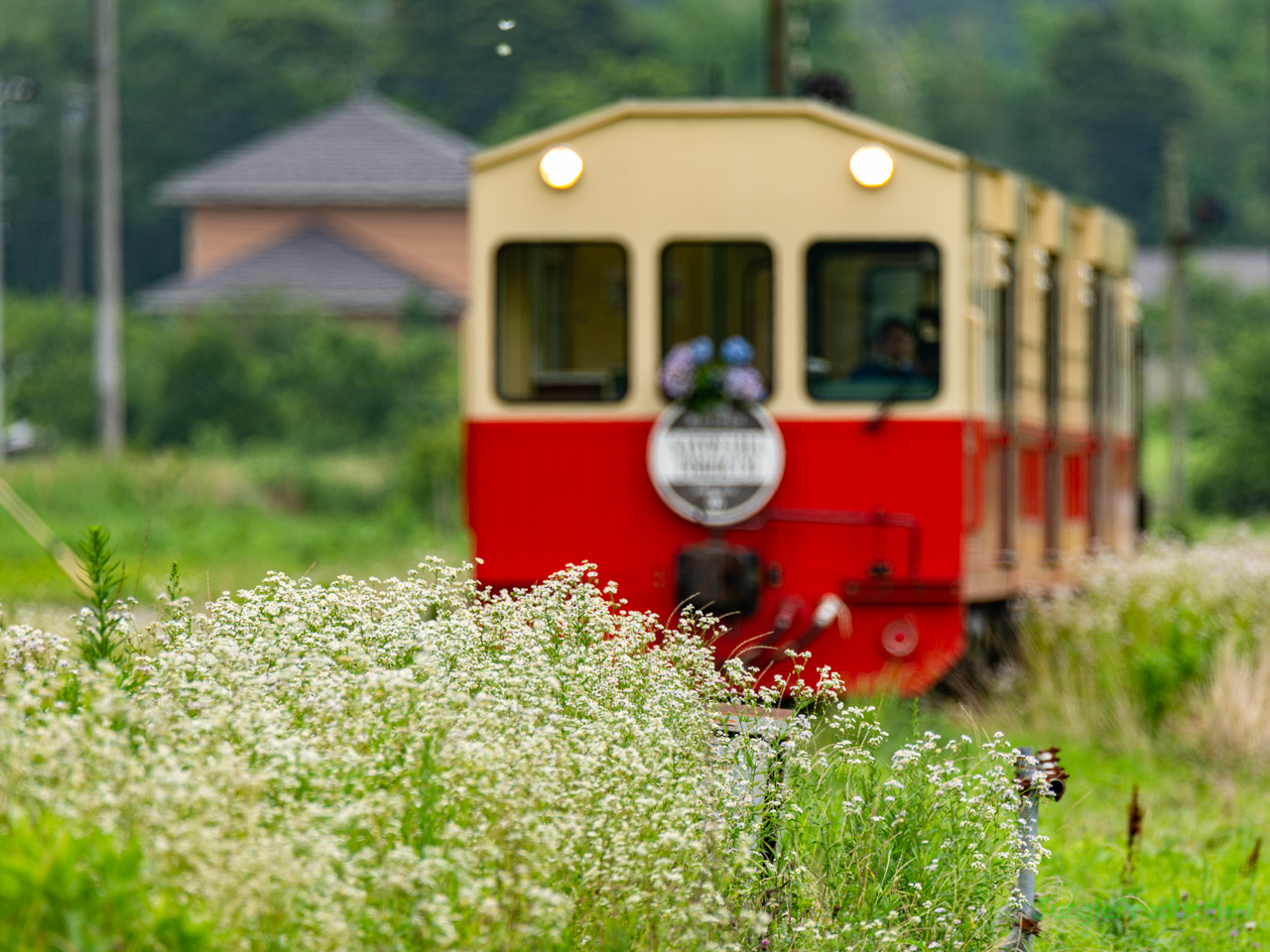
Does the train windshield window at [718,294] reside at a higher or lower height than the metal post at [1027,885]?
higher

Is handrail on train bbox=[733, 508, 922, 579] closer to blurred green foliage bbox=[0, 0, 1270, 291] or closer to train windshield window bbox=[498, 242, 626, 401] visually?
train windshield window bbox=[498, 242, 626, 401]

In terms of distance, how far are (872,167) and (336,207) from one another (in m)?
50.1

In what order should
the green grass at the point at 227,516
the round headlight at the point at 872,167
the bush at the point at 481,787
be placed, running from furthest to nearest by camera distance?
the green grass at the point at 227,516
the round headlight at the point at 872,167
the bush at the point at 481,787

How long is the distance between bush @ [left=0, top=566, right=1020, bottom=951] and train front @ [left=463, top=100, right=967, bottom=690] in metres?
4.50

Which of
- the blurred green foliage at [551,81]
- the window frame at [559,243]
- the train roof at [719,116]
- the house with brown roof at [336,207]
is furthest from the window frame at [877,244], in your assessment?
the blurred green foliage at [551,81]

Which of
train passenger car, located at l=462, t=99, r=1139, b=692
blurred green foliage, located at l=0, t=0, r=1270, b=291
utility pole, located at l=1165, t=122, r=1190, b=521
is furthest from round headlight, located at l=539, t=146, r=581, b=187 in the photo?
blurred green foliage, located at l=0, t=0, r=1270, b=291

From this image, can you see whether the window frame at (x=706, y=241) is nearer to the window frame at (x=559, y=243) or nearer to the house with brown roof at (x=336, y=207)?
the window frame at (x=559, y=243)

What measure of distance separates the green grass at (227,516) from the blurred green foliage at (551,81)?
88.0ft

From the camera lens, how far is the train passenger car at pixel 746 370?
32.1 ft

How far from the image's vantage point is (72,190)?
56031 mm

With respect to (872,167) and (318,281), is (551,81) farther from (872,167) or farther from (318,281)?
(872,167)

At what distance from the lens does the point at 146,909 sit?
133 inches

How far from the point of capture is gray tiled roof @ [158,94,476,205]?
5753cm

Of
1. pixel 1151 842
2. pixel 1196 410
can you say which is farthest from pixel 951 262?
pixel 1196 410
